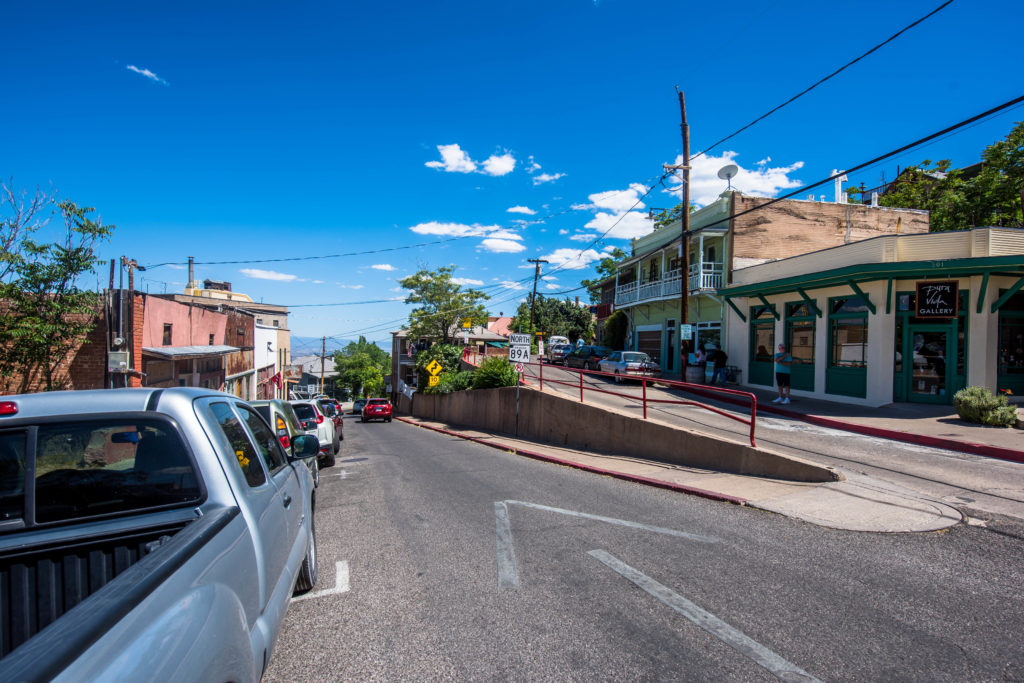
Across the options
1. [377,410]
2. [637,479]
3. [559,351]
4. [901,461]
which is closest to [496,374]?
[637,479]

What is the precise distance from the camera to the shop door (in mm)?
15266

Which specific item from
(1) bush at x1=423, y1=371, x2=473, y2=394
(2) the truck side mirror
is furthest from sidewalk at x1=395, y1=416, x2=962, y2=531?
(1) bush at x1=423, y1=371, x2=473, y2=394

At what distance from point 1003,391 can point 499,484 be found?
14.7 meters

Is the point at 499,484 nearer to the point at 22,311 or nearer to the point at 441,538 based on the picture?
the point at 441,538

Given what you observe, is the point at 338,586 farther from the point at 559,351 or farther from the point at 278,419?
the point at 559,351

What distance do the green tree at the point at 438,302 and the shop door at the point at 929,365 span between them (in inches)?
1370

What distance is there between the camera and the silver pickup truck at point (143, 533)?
168 cm

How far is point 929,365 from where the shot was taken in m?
15.6

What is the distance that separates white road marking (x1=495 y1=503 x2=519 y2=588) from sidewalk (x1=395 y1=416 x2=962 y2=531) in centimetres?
288

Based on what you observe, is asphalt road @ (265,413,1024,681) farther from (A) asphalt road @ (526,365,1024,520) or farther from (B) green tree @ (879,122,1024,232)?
(B) green tree @ (879,122,1024,232)

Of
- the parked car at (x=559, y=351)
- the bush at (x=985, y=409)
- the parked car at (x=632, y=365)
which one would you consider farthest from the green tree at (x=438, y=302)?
the bush at (x=985, y=409)

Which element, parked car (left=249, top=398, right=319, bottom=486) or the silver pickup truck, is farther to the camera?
parked car (left=249, top=398, right=319, bottom=486)

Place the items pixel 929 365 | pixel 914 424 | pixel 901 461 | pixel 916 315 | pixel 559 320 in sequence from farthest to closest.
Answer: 1. pixel 559 320
2. pixel 929 365
3. pixel 916 315
4. pixel 914 424
5. pixel 901 461

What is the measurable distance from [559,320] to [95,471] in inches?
2586
